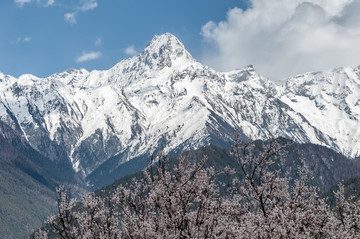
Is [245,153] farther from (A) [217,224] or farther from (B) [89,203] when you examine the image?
(B) [89,203]

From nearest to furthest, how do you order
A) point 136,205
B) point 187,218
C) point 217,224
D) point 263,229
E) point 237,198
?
point 263,229 < point 187,218 < point 217,224 < point 136,205 < point 237,198

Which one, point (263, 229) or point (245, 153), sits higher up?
point (245, 153)

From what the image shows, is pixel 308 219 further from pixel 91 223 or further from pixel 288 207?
pixel 91 223

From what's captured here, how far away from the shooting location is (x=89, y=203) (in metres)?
23.9

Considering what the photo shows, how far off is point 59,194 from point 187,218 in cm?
613

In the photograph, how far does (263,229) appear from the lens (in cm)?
1873

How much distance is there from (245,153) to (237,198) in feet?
16.8

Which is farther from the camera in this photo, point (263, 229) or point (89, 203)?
point (89, 203)

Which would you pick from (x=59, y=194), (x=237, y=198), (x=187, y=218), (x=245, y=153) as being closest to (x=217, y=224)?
→ (x=187, y=218)

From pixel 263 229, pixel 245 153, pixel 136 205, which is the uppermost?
pixel 245 153

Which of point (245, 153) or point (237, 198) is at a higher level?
point (245, 153)

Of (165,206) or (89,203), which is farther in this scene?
(89,203)

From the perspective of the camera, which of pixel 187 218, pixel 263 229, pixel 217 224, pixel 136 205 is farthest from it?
pixel 136 205

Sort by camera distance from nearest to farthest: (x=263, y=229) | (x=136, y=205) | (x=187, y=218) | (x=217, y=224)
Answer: (x=263, y=229)
(x=187, y=218)
(x=217, y=224)
(x=136, y=205)
